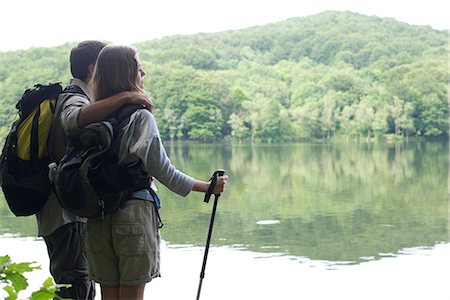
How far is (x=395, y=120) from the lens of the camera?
5903 centimetres

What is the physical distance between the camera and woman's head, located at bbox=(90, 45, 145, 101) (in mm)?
1988

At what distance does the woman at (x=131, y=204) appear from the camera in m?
1.97

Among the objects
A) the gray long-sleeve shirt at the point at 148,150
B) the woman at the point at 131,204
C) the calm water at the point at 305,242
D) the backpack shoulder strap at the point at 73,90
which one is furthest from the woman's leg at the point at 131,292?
the calm water at the point at 305,242

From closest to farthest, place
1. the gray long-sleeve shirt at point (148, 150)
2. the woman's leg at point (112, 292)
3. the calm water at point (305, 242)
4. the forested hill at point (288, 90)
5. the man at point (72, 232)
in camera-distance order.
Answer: the gray long-sleeve shirt at point (148, 150) < the woman's leg at point (112, 292) < the man at point (72, 232) < the calm water at point (305, 242) < the forested hill at point (288, 90)

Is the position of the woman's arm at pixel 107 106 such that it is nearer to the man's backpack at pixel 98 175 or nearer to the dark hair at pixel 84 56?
the man's backpack at pixel 98 175

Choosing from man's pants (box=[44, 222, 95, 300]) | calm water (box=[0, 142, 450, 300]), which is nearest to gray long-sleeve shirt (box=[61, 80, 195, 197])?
man's pants (box=[44, 222, 95, 300])

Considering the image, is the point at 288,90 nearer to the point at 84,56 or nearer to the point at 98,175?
the point at 84,56

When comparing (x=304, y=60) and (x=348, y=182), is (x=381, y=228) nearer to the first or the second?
(x=348, y=182)

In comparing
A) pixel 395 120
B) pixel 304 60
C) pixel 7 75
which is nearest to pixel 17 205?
pixel 395 120

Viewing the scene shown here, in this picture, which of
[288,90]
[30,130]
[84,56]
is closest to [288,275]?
[84,56]

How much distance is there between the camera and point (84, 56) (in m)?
2.33

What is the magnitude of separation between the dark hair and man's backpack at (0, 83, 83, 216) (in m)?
0.13

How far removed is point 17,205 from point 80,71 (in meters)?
0.44

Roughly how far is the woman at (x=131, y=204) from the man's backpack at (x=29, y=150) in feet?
0.81
